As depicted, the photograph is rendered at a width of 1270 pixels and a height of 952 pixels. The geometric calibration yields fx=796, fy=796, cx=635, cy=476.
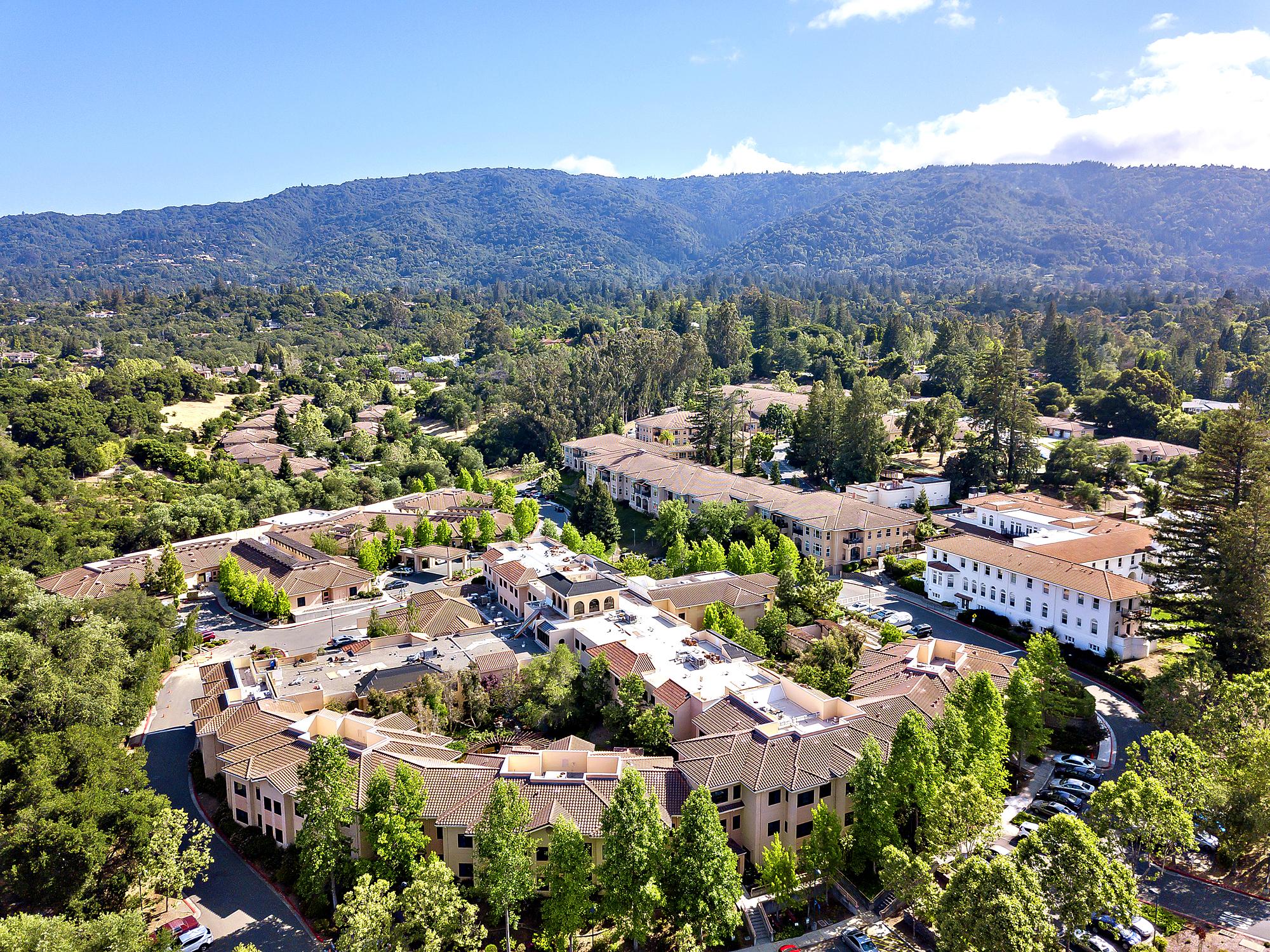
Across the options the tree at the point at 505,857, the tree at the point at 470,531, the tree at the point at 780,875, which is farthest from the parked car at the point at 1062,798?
the tree at the point at 470,531

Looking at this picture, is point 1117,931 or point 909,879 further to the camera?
point 1117,931

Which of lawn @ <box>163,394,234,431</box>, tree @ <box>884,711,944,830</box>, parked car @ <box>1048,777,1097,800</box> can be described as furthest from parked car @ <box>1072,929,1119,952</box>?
lawn @ <box>163,394,234,431</box>

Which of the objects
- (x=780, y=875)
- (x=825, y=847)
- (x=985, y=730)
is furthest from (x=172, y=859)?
(x=985, y=730)

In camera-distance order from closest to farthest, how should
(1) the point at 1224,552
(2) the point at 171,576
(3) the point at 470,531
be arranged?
1. (1) the point at 1224,552
2. (2) the point at 171,576
3. (3) the point at 470,531

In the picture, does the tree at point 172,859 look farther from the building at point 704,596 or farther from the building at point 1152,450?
the building at point 1152,450

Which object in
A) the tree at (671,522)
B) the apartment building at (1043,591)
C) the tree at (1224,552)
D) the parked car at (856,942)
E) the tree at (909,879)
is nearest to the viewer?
the tree at (909,879)

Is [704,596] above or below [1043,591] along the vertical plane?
below

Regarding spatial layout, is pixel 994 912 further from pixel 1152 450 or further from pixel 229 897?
pixel 1152 450

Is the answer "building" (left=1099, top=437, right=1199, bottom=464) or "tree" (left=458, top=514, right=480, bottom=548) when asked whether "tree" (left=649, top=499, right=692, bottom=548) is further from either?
"building" (left=1099, top=437, right=1199, bottom=464)
